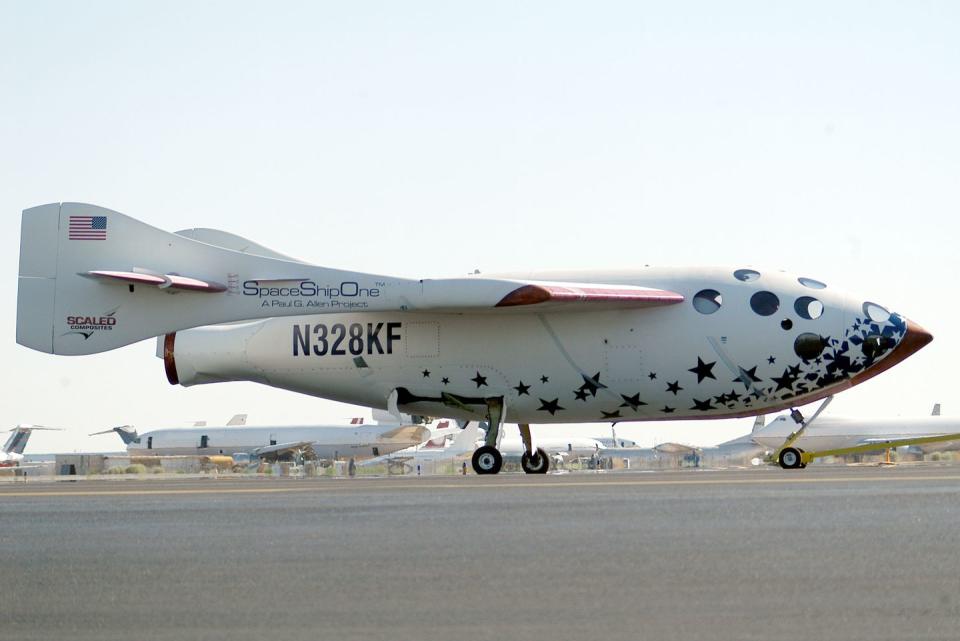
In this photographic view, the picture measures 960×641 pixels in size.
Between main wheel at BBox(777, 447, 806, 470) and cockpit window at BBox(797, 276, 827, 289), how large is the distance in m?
3.42

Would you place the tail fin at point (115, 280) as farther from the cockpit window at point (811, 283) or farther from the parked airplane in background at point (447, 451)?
the parked airplane in background at point (447, 451)

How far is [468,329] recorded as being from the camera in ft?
84.0

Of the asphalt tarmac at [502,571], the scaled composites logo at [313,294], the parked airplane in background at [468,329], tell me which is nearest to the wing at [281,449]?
the parked airplane in background at [468,329]

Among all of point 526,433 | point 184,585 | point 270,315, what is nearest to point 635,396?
point 526,433

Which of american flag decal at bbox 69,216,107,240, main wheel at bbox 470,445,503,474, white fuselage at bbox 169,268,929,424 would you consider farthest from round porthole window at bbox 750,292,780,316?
american flag decal at bbox 69,216,107,240

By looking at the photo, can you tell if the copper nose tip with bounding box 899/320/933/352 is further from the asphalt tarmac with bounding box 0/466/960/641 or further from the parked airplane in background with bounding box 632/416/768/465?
the parked airplane in background with bounding box 632/416/768/465

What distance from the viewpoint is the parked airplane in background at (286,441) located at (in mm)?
72625

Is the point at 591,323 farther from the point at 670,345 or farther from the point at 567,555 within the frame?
the point at 567,555

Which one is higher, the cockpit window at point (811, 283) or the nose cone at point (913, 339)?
the cockpit window at point (811, 283)

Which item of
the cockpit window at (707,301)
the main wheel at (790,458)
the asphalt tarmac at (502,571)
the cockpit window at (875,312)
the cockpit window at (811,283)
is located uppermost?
the cockpit window at (811,283)

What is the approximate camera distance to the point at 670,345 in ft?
81.6

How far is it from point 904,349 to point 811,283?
2139 millimetres

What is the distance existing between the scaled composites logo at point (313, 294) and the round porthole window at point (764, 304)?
22.7 feet

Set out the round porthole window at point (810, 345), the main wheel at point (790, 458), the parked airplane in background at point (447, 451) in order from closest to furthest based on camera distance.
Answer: the round porthole window at point (810, 345) → the main wheel at point (790, 458) → the parked airplane in background at point (447, 451)
